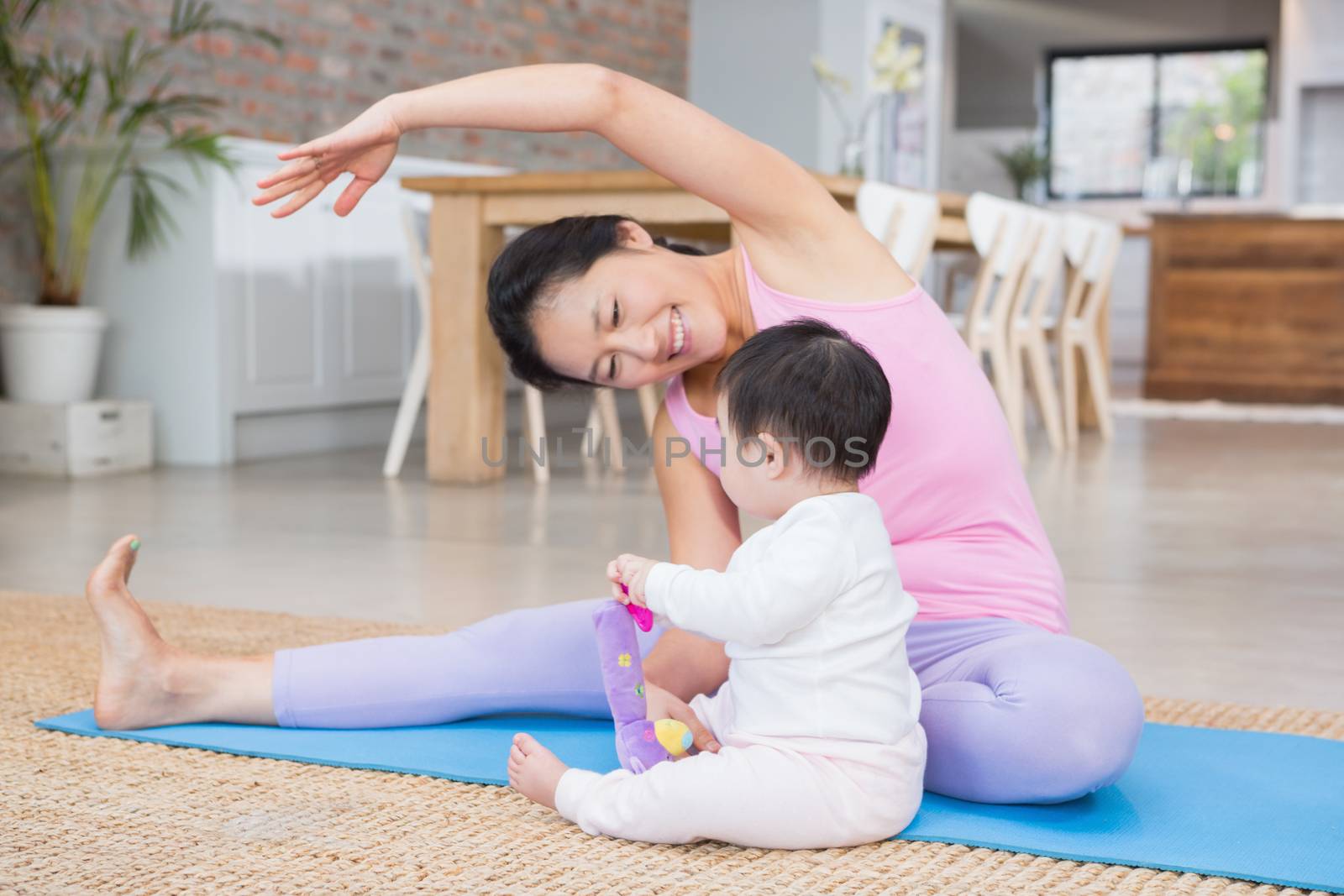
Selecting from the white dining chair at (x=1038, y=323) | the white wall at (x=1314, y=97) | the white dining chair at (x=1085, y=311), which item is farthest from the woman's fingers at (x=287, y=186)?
the white wall at (x=1314, y=97)

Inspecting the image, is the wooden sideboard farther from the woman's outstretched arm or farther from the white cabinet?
the woman's outstretched arm

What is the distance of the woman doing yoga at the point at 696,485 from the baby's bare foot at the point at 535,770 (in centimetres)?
14

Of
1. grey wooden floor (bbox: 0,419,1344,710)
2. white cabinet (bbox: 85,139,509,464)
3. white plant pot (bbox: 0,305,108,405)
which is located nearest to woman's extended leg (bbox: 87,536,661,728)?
grey wooden floor (bbox: 0,419,1344,710)

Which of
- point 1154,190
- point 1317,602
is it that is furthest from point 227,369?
point 1154,190

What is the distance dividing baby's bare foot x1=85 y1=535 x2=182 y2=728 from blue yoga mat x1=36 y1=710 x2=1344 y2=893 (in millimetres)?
22

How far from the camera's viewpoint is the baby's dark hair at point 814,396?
1281 mm

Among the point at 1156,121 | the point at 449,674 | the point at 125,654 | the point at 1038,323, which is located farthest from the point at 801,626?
the point at 1156,121

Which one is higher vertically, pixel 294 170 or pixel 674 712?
pixel 294 170

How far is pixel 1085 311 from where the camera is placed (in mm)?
6227

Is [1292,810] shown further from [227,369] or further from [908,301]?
[227,369]

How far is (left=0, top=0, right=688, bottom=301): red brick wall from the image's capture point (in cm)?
489

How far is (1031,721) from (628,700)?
36 centimetres

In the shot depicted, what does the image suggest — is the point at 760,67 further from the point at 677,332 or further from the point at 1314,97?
the point at 677,332

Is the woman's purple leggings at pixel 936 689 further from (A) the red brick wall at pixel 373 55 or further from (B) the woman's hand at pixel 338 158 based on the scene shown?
(A) the red brick wall at pixel 373 55
